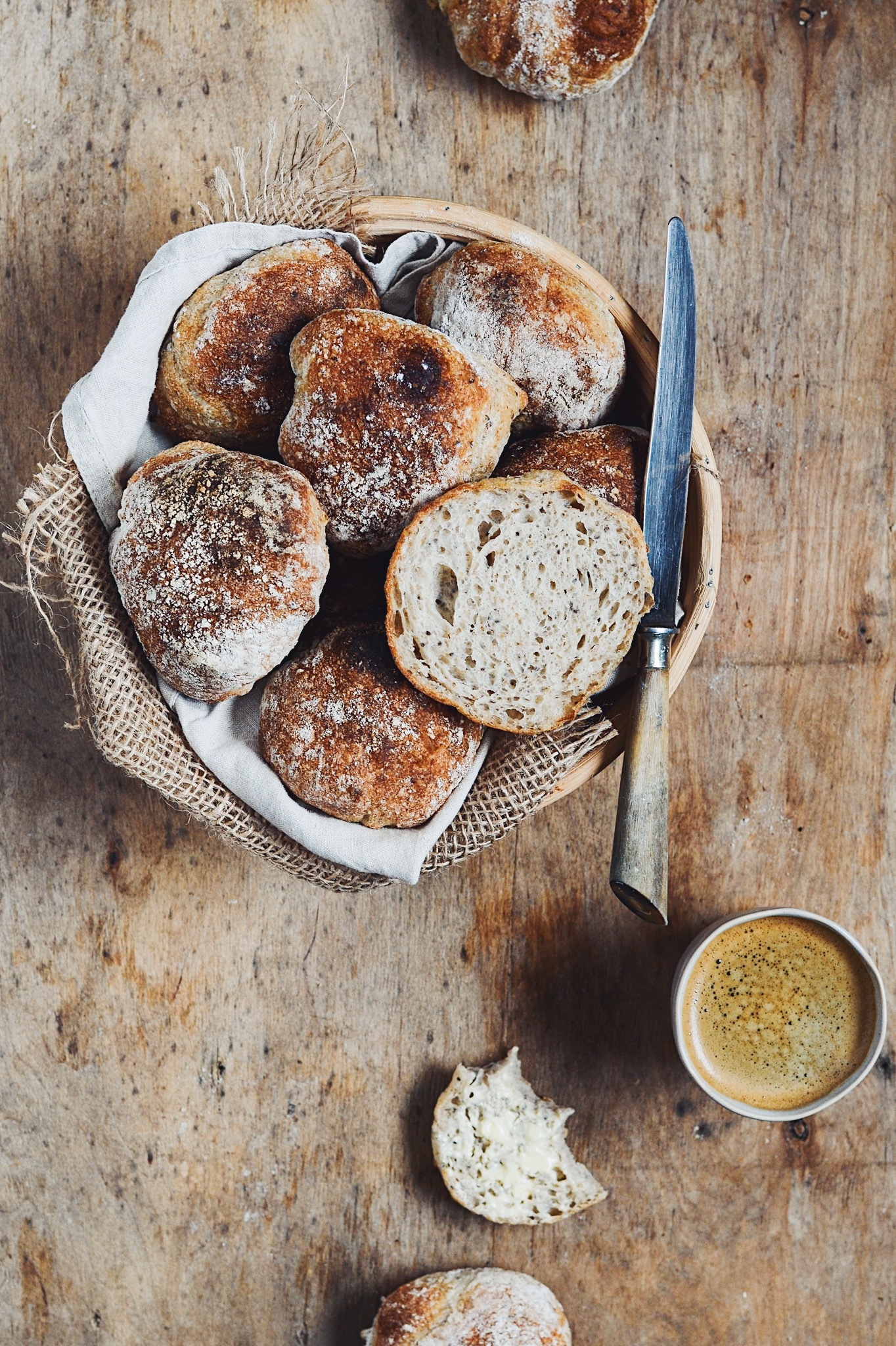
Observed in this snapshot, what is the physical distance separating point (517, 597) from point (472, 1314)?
3.25 ft

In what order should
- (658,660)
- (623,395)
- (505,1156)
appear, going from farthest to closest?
1. (505,1156)
2. (623,395)
3. (658,660)

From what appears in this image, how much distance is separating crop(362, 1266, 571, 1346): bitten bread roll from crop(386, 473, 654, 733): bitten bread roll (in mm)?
832

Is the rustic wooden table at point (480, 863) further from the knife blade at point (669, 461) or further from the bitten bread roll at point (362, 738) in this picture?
the bitten bread roll at point (362, 738)

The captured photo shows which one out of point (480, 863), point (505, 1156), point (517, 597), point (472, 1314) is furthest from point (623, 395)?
point (472, 1314)

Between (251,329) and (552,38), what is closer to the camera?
Answer: (251,329)

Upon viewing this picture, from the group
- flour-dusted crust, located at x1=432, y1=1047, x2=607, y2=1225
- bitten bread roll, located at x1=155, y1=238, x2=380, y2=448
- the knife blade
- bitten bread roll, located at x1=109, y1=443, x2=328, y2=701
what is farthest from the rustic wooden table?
bitten bread roll, located at x1=109, y1=443, x2=328, y2=701

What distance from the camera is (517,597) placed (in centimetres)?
116

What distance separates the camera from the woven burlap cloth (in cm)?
117

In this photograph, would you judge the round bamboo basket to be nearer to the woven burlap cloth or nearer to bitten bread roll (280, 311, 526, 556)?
the woven burlap cloth

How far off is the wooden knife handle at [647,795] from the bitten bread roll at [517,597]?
2.0 inches

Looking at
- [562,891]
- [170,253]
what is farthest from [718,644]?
[170,253]

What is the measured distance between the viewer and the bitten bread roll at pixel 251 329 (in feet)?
3.85

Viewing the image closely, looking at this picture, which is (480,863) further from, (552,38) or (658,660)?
(552,38)

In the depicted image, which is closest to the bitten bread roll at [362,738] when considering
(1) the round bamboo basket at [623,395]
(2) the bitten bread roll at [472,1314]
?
(1) the round bamboo basket at [623,395]
